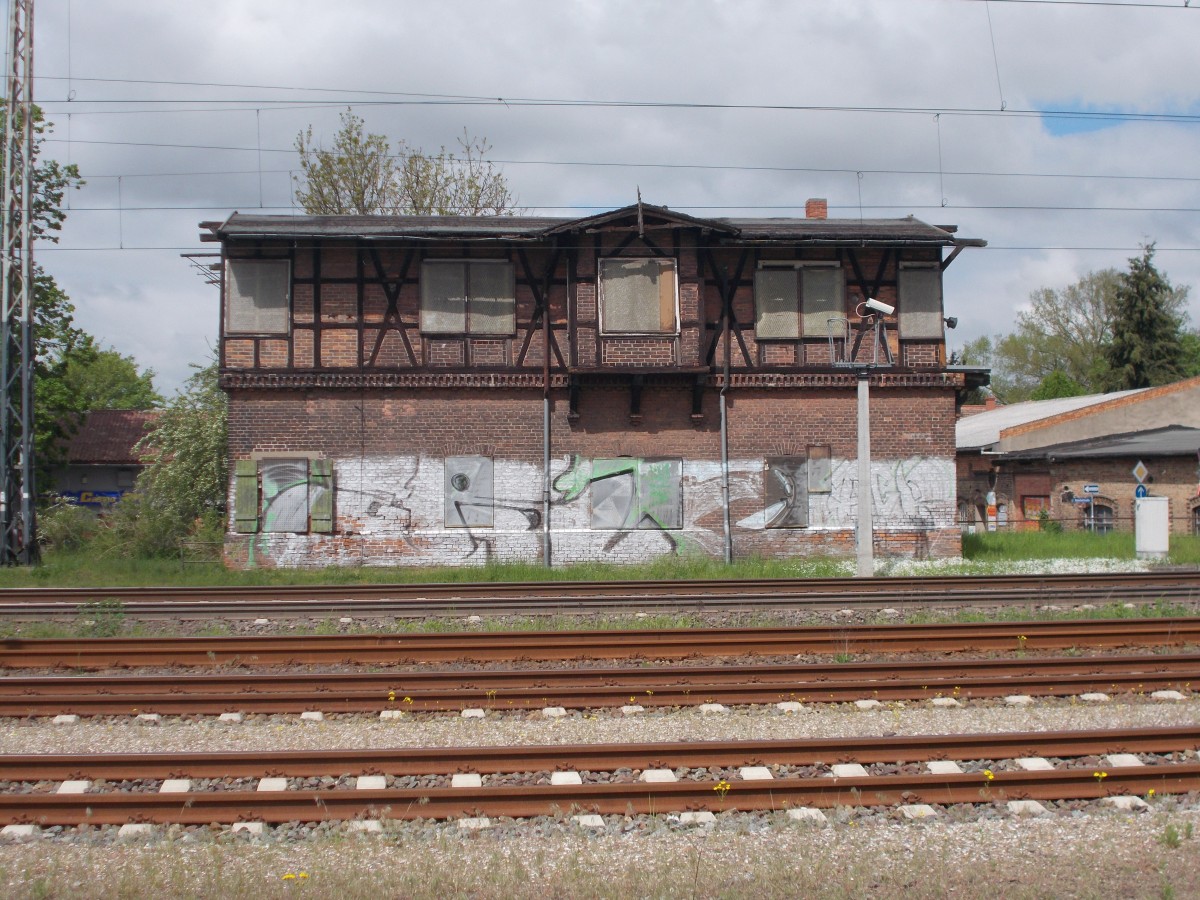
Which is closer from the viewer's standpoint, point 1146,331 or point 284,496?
point 284,496

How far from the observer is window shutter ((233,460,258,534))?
69.5ft

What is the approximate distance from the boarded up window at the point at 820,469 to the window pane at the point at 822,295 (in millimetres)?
2566

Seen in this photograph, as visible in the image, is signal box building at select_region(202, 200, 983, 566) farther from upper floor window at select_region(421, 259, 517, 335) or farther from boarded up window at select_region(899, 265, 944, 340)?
boarded up window at select_region(899, 265, 944, 340)

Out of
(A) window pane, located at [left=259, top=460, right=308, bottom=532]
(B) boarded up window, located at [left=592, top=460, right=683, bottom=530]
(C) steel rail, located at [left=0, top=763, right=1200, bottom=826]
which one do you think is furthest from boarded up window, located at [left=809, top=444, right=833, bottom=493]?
(C) steel rail, located at [left=0, top=763, right=1200, bottom=826]

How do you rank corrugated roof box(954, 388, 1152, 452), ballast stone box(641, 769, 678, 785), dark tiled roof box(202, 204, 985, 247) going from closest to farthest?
ballast stone box(641, 769, 678, 785), dark tiled roof box(202, 204, 985, 247), corrugated roof box(954, 388, 1152, 452)

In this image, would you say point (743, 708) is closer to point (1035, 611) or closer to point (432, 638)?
point (432, 638)

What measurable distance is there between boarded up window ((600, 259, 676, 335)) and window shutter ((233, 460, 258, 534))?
805 centimetres

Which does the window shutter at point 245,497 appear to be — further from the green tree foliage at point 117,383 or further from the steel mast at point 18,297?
the green tree foliage at point 117,383

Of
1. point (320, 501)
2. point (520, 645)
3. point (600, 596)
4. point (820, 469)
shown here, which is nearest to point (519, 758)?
point (520, 645)

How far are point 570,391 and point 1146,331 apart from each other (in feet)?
142

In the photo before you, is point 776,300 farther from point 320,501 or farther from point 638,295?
point 320,501

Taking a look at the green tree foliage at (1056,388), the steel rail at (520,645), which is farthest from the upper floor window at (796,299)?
the green tree foliage at (1056,388)

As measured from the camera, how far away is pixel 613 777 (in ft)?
24.0

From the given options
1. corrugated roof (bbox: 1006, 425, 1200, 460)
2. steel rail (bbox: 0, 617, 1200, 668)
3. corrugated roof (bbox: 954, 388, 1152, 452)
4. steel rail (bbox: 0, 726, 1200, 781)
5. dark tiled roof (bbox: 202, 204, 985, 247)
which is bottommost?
steel rail (bbox: 0, 726, 1200, 781)
